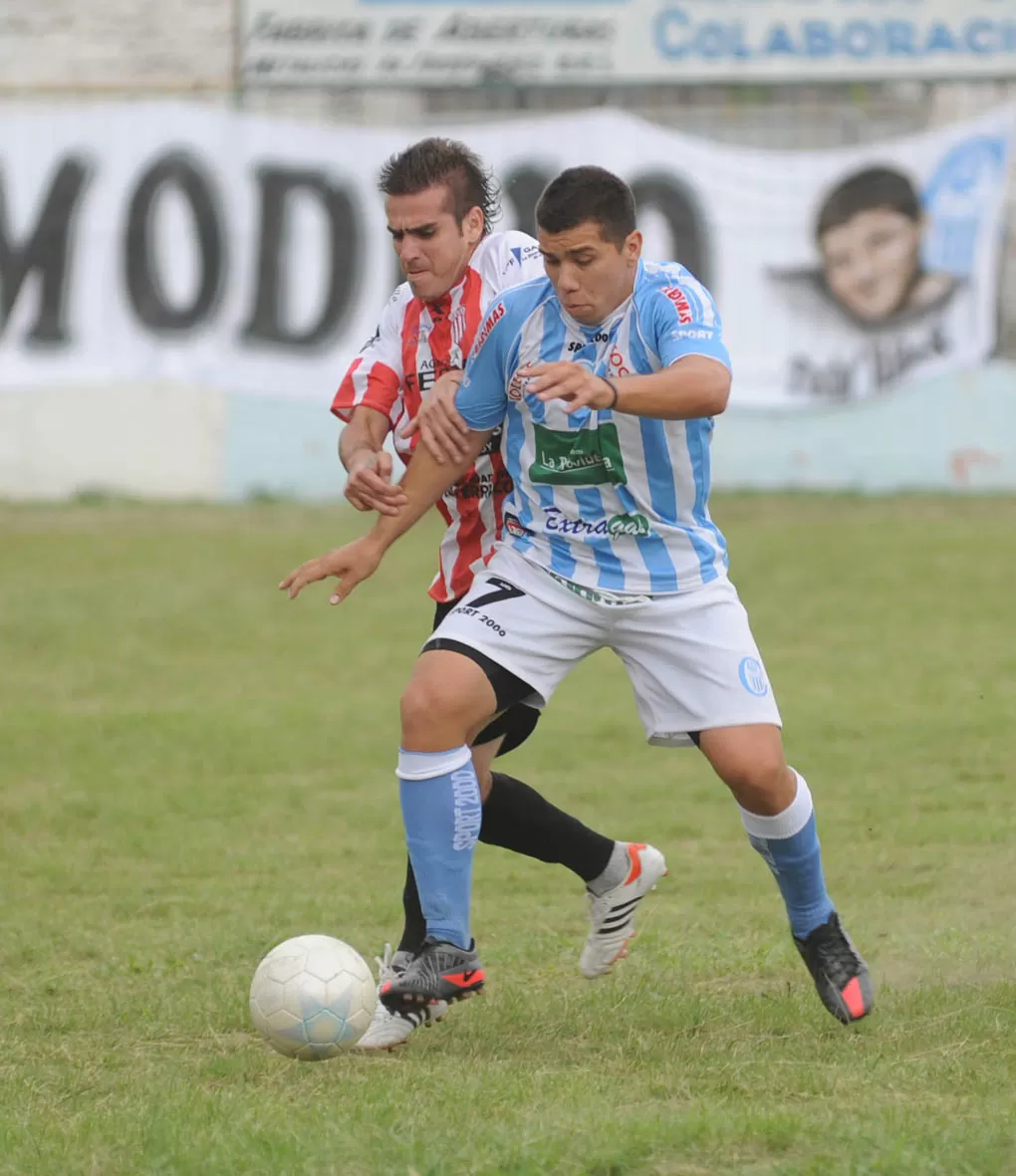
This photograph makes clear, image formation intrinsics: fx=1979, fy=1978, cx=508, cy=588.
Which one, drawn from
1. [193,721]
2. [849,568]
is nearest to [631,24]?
[849,568]

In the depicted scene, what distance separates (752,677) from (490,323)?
1.09 metres

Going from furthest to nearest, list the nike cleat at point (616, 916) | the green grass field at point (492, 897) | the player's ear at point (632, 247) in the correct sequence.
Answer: the nike cleat at point (616, 916), the player's ear at point (632, 247), the green grass field at point (492, 897)

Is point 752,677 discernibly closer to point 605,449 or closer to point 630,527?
point 630,527

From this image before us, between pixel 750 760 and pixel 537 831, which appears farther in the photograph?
pixel 537 831

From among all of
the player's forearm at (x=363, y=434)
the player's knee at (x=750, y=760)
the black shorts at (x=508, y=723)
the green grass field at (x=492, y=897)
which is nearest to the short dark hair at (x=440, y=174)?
the player's forearm at (x=363, y=434)

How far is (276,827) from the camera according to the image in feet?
24.9

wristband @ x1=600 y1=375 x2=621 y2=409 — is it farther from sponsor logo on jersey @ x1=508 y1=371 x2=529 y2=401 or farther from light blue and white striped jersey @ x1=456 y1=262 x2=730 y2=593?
sponsor logo on jersey @ x1=508 y1=371 x2=529 y2=401

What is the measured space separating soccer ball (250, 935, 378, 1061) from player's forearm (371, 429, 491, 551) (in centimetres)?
105

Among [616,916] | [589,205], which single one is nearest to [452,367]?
[589,205]

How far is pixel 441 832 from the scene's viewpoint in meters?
4.73

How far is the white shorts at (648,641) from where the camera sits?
475cm

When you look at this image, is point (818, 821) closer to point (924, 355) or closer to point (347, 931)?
point (347, 931)

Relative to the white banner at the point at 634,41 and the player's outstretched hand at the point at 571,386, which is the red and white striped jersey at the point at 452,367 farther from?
the white banner at the point at 634,41

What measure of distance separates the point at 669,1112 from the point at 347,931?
2218mm
